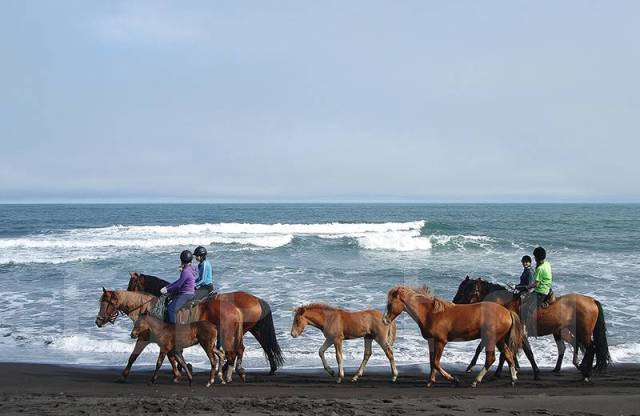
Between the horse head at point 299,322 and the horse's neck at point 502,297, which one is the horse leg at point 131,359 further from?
the horse's neck at point 502,297

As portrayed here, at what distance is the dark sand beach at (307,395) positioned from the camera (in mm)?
7340

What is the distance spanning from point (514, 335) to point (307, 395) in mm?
3310

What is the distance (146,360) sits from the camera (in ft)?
36.1

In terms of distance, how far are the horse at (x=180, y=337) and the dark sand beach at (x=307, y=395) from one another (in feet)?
1.27

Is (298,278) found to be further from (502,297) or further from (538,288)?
(538,288)

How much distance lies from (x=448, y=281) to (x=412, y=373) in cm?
1035

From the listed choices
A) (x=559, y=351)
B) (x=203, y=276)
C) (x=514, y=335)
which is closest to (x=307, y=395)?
(x=203, y=276)

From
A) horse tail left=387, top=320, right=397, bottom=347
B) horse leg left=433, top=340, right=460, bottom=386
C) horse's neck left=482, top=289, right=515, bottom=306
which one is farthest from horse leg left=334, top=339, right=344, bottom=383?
horse's neck left=482, top=289, right=515, bottom=306

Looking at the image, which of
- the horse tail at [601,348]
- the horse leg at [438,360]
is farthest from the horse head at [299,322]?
the horse tail at [601,348]

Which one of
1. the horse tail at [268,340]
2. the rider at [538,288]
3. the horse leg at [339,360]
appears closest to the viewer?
the horse leg at [339,360]

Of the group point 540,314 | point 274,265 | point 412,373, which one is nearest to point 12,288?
point 274,265

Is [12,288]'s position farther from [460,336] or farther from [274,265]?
[460,336]

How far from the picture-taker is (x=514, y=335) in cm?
915

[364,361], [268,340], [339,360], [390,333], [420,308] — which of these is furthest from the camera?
[268,340]
